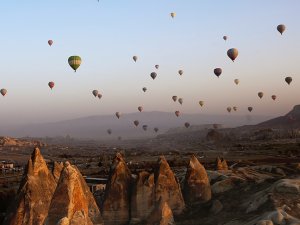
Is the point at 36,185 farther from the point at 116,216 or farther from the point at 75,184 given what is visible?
the point at 116,216

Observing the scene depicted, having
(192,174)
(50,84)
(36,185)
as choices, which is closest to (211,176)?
(192,174)

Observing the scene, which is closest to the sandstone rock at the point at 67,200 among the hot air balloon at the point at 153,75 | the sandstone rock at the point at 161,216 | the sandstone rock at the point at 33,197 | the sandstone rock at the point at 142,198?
the sandstone rock at the point at 33,197

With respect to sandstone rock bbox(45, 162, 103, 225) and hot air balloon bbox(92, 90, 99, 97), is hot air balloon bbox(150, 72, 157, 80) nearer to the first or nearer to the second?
hot air balloon bbox(92, 90, 99, 97)

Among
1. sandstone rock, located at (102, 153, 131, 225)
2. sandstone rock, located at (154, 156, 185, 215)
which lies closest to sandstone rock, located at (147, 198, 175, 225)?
sandstone rock, located at (154, 156, 185, 215)

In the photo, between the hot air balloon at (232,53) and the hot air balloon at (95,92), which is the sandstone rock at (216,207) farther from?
the hot air balloon at (95,92)

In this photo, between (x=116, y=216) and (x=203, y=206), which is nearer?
(x=116, y=216)

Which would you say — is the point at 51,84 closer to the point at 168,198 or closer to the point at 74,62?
the point at 74,62
